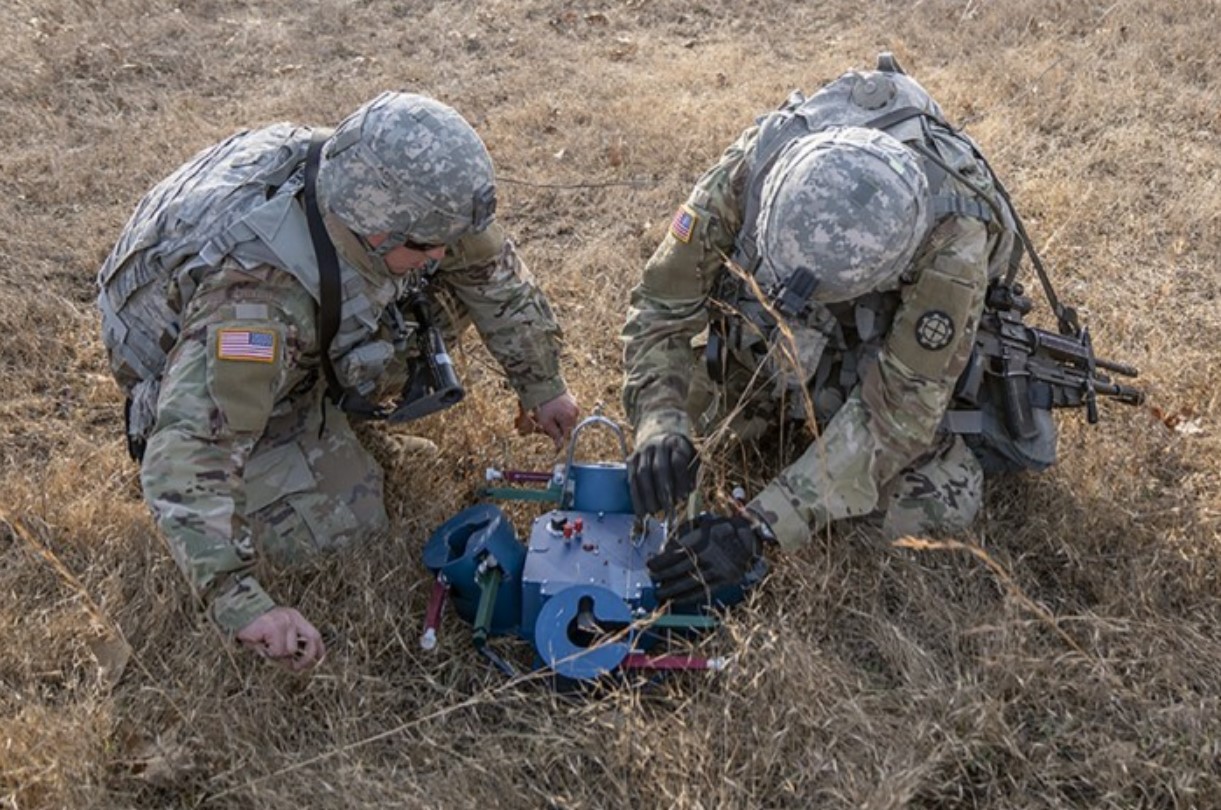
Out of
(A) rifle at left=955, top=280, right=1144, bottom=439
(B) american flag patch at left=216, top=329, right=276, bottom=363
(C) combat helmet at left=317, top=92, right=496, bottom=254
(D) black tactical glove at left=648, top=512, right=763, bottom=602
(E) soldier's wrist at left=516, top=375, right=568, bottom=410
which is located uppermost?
(C) combat helmet at left=317, top=92, right=496, bottom=254

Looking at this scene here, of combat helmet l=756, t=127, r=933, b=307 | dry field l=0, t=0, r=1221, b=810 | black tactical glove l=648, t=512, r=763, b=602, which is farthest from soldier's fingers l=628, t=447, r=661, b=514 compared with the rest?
combat helmet l=756, t=127, r=933, b=307

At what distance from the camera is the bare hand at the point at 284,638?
303 centimetres

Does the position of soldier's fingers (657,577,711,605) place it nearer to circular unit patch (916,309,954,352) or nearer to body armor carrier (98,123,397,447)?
circular unit patch (916,309,954,352)

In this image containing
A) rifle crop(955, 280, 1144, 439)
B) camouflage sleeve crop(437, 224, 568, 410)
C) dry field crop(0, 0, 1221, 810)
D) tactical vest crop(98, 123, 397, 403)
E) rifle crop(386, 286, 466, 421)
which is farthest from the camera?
camouflage sleeve crop(437, 224, 568, 410)

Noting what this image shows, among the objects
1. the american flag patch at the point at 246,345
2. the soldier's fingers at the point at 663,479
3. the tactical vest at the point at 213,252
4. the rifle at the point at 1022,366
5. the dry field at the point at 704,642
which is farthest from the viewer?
the rifle at the point at 1022,366

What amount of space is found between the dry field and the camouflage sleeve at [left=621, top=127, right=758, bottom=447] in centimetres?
56

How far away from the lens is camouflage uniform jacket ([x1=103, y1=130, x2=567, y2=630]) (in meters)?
3.07

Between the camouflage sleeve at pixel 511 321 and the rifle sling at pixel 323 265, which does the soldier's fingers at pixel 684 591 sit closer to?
the camouflage sleeve at pixel 511 321

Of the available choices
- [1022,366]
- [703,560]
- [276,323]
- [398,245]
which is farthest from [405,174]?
[1022,366]

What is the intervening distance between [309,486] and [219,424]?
67 centimetres

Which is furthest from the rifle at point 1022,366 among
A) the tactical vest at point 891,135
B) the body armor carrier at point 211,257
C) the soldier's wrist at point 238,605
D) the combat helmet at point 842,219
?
the soldier's wrist at point 238,605

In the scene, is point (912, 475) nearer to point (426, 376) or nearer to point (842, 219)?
point (842, 219)

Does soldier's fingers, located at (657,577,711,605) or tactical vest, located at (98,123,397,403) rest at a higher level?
tactical vest, located at (98,123,397,403)

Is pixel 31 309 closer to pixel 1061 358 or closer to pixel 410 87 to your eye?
pixel 410 87
